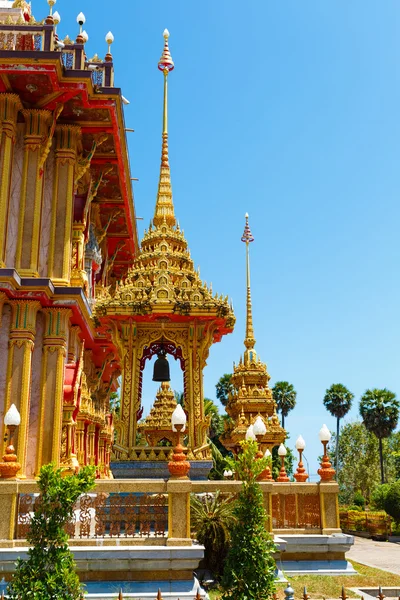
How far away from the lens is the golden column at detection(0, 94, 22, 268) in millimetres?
16328

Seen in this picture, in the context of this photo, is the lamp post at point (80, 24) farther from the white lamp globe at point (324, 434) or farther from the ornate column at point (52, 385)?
the white lamp globe at point (324, 434)

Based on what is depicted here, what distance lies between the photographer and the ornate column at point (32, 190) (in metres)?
16.5

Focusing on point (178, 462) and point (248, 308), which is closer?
point (178, 462)

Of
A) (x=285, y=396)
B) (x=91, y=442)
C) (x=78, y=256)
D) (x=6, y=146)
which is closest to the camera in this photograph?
(x=6, y=146)

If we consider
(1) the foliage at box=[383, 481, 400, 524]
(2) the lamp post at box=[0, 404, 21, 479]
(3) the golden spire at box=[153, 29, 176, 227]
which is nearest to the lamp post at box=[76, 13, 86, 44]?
(3) the golden spire at box=[153, 29, 176, 227]

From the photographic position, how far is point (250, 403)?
37719mm

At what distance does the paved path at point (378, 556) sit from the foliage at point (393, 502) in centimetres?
577

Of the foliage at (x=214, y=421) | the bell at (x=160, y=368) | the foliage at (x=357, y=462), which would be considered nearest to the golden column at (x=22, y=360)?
the bell at (x=160, y=368)

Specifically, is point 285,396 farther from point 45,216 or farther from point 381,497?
point 45,216

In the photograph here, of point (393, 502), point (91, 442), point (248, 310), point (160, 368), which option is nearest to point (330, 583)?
A: point (160, 368)

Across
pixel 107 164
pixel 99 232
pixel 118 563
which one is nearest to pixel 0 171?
pixel 107 164

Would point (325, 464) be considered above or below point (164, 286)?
below

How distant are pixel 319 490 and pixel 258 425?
2158 millimetres

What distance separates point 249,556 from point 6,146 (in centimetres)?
1198
